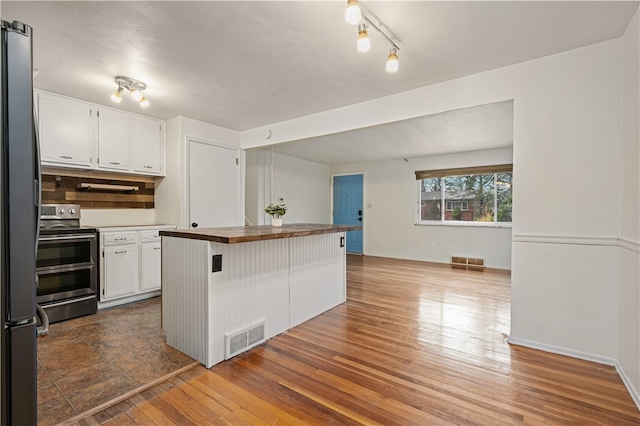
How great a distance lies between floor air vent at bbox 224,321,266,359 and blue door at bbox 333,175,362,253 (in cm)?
524

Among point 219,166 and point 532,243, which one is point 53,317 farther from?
point 532,243

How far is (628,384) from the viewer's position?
6.31 ft

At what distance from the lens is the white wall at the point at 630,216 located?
74.4 inches

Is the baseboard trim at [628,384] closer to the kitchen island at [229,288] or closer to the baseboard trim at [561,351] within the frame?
the baseboard trim at [561,351]

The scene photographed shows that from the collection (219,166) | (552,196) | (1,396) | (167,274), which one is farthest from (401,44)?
(219,166)

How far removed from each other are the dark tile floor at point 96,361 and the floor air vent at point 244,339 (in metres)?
0.31

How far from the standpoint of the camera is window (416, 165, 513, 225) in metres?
5.79

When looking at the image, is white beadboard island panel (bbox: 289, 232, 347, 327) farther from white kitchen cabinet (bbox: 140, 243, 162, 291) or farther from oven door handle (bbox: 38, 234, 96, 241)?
oven door handle (bbox: 38, 234, 96, 241)

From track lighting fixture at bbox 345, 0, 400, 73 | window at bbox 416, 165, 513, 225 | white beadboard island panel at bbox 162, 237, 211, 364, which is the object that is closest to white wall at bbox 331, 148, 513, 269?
window at bbox 416, 165, 513, 225

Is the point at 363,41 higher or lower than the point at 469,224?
higher

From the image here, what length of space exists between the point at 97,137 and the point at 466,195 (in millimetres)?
→ 6259

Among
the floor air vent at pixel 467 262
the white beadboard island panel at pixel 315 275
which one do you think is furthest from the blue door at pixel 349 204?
the white beadboard island panel at pixel 315 275

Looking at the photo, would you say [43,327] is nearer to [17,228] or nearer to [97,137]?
[17,228]

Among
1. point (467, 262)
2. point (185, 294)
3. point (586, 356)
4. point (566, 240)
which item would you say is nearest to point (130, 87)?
point (185, 294)
